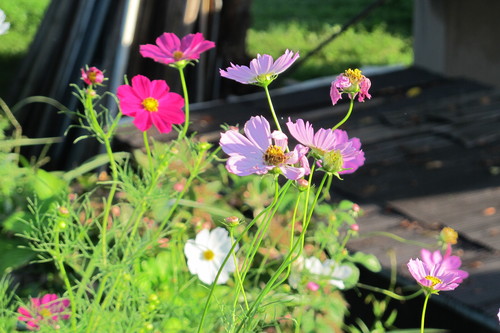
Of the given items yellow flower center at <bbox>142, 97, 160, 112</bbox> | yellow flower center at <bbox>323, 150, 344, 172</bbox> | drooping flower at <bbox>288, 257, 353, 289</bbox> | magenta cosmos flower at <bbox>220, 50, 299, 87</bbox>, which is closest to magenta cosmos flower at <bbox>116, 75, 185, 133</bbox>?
yellow flower center at <bbox>142, 97, 160, 112</bbox>

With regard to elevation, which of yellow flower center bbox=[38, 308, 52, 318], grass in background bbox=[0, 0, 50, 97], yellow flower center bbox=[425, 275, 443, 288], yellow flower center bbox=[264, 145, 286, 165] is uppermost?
yellow flower center bbox=[264, 145, 286, 165]

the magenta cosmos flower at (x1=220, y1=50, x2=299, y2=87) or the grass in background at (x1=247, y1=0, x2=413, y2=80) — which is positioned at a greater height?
the magenta cosmos flower at (x1=220, y1=50, x2=299, y2=87)

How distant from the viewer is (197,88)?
473 centimetres

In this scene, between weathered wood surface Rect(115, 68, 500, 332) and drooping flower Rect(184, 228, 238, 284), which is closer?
drooping flower Rect(184, 228, 238, 284)

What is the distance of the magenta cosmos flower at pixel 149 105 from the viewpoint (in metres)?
1.02

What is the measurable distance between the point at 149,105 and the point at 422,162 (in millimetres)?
2749

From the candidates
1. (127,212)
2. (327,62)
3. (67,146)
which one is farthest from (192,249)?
(327,62)

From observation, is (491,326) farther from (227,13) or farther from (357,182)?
(227,13)

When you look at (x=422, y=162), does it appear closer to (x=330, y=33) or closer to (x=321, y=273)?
(x=321, y=273)

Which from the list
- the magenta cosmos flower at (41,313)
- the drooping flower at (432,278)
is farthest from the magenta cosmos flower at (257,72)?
the magenta cosmos flower at (41,313)

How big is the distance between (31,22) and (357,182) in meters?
7.21

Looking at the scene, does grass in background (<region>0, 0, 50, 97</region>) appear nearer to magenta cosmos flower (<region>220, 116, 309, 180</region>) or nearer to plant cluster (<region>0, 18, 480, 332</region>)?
plant cluster (<region>0, 18, 480, 332</region>)

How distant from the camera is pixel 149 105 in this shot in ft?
3.39

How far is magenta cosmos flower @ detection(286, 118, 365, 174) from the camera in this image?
0.82 meters
